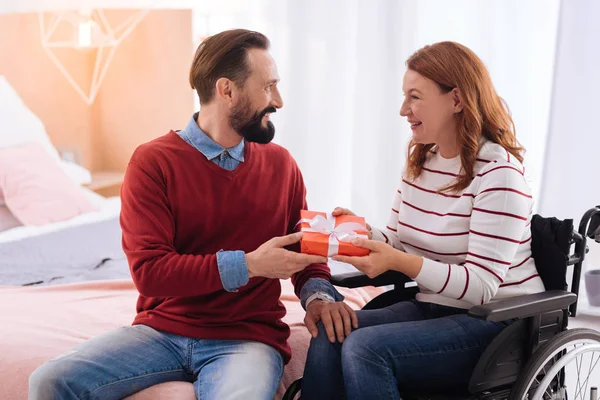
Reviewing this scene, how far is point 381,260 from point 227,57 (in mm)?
590

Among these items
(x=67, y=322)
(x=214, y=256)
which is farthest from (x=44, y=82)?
(x=214, y=256)

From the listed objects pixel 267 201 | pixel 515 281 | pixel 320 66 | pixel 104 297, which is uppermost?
pixel 320 66

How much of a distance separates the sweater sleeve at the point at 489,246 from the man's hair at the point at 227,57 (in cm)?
62

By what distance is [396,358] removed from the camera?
1596 millimetres

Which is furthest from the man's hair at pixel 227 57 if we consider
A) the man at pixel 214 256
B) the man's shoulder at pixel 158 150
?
the man's shoulder at pixel 158 150

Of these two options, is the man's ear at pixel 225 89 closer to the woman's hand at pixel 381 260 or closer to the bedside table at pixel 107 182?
the woman's hand at pixel 381 260

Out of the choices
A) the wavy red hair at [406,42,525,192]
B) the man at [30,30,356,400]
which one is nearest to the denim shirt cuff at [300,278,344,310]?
the man at [30,30,356,400]

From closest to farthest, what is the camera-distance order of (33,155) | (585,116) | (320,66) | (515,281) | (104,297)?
(515,281) → (104,297) → (585,116) → (33,155) → (320,66)

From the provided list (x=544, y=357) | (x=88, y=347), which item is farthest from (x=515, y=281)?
(x=88, y=347)

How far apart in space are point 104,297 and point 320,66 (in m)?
1.60

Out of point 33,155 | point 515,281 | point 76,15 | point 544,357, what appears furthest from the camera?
point 76,15

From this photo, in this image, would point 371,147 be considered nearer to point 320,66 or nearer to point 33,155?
point 320,66

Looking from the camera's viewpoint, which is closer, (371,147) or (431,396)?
(431,396)

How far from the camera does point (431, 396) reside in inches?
64.5
